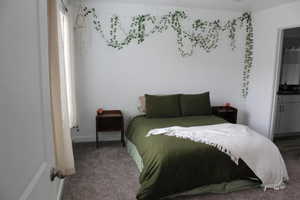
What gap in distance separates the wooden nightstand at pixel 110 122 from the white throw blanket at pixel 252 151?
120cm

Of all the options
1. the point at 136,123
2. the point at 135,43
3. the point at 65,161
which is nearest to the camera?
the point at 65,161

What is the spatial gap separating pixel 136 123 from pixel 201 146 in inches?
55.0

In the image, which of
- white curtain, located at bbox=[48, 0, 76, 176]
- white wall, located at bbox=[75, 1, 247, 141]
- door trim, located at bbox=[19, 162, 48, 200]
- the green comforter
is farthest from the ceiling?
door trim, located at bbox=[19, 162, 48, 200]

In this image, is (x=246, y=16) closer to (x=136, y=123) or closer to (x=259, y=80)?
(x=259, y=80)

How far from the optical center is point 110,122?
13.3ft

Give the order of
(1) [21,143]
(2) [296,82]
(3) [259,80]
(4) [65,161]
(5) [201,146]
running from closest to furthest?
(1) [21,143], (4) [65,161], (5) [201,146], (3) [259,80], (2) [296,82]

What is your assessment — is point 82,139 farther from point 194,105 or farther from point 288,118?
point 288,118

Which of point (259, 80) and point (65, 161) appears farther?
point (259, 80)

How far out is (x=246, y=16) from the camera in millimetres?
4590

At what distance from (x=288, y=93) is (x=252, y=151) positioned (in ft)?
8.10

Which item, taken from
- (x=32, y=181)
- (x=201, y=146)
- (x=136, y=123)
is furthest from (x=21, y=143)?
(x=136, y=123)

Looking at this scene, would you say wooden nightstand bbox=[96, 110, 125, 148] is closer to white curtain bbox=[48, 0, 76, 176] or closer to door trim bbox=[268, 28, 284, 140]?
white curtain bbox=[48, 0, 76, 176]

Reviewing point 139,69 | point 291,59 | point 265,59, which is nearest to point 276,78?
point 265,59

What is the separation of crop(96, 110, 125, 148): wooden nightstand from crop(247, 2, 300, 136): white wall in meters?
2.70
